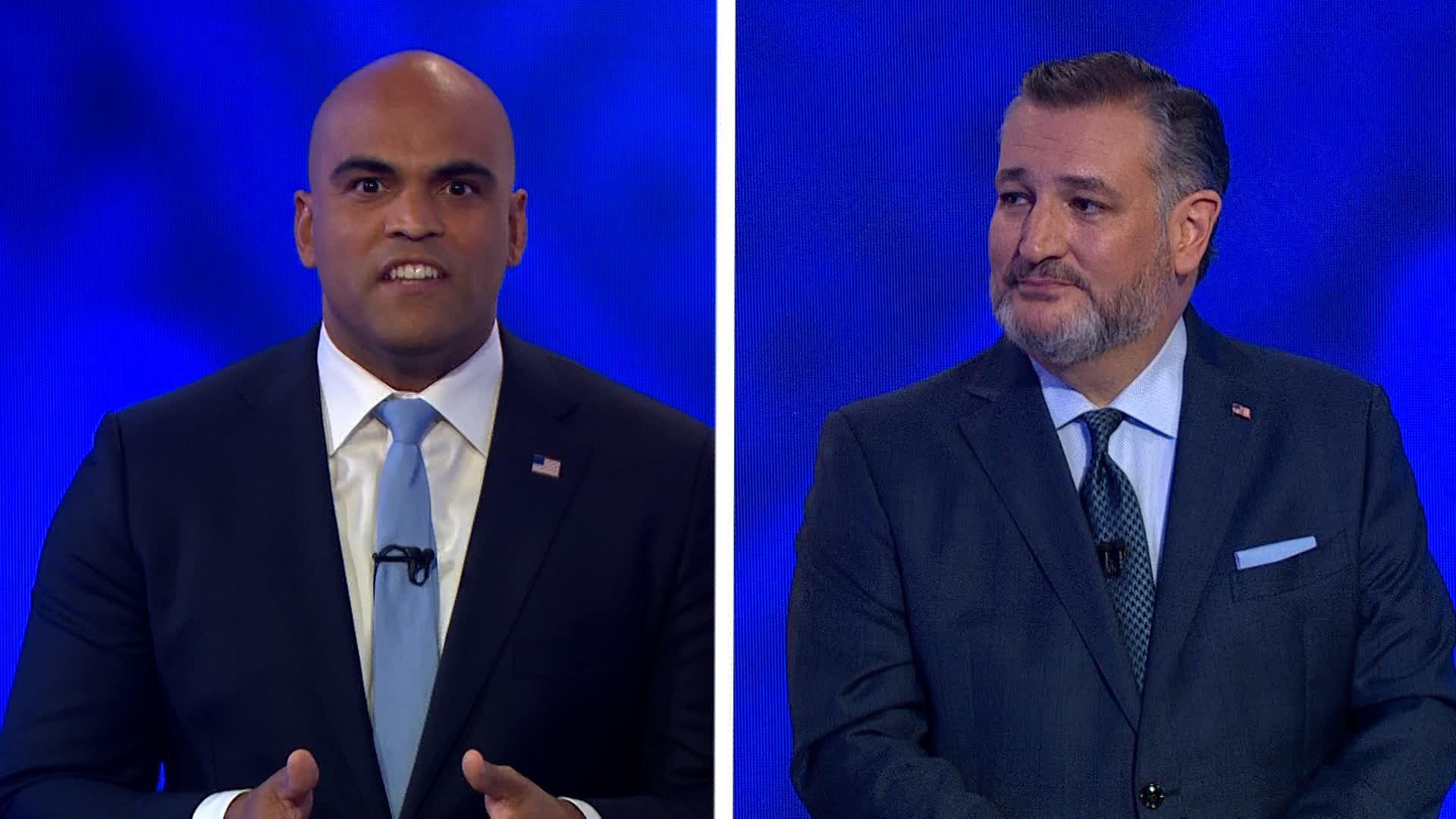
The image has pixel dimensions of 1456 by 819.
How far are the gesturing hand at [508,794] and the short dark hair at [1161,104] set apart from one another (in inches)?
61.6

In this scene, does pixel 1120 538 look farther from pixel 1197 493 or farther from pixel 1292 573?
pixel 1292 573

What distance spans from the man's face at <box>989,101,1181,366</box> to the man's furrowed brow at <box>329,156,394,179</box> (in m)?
1.18

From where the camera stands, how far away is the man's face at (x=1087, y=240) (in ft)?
10.0

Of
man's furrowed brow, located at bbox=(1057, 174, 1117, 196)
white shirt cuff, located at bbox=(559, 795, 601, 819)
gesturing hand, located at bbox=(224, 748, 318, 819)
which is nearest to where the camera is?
gesturing hand, located at bbox=(224, 748, 318, 819)

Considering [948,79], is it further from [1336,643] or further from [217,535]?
[217,535]

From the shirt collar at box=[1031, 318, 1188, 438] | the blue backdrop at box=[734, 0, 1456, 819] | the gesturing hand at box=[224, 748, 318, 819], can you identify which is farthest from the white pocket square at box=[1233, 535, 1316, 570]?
the gesturing hand at box=[224, 748, 318, 819]

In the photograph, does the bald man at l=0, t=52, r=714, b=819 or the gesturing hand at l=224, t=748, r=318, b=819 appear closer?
the gesturing hand at l=224, t=748, r=318, b=819

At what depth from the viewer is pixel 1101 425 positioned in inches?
122

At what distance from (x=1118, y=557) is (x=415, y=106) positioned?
1552 millimetres

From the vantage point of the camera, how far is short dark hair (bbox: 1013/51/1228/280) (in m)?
3.12

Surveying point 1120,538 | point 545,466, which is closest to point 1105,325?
point 1120,538

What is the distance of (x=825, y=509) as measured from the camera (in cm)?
319

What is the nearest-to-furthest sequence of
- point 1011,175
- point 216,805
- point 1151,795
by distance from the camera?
point 1151,795 → point 216,805 → point 1011,175

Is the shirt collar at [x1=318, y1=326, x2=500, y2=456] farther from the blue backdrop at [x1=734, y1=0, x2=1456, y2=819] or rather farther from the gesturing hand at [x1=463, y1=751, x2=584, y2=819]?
the gesturing hand at [x1=463, y1=751, x2=584, y2=819]
